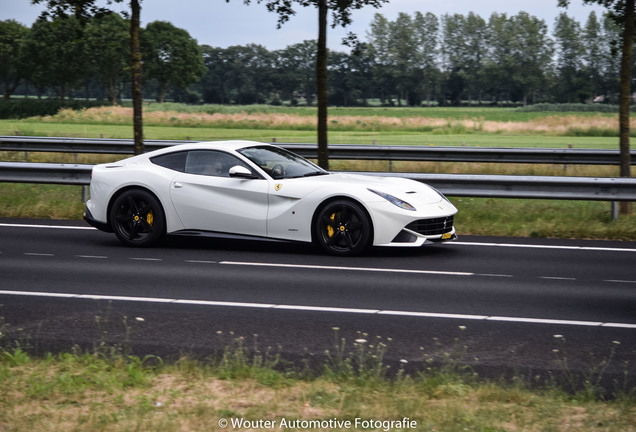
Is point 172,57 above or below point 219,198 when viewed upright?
above

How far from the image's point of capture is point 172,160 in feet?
34.8

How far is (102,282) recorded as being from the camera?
28.1 ft

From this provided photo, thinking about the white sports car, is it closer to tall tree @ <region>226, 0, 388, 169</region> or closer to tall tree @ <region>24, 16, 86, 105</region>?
tall tree @ <region>226, 0, 388, 169</region>

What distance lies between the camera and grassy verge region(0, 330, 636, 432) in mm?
4301

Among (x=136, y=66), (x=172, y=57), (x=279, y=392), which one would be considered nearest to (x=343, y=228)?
(x=279, y=392)

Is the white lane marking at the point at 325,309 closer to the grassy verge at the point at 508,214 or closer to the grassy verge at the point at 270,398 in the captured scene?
the grassy verge at the point at 270,398

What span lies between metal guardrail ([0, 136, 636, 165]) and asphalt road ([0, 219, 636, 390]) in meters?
9.54

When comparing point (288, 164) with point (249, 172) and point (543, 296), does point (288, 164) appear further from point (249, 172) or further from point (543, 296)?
point (543, 296)

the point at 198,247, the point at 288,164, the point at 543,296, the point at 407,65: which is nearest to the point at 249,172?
the point at 288,164

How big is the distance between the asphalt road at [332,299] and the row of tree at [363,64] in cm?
7359

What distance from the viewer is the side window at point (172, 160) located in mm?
10516

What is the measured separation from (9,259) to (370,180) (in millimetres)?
4395

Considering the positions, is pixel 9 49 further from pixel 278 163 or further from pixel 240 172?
pixel 240 172

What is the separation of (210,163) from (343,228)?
6.24ft
